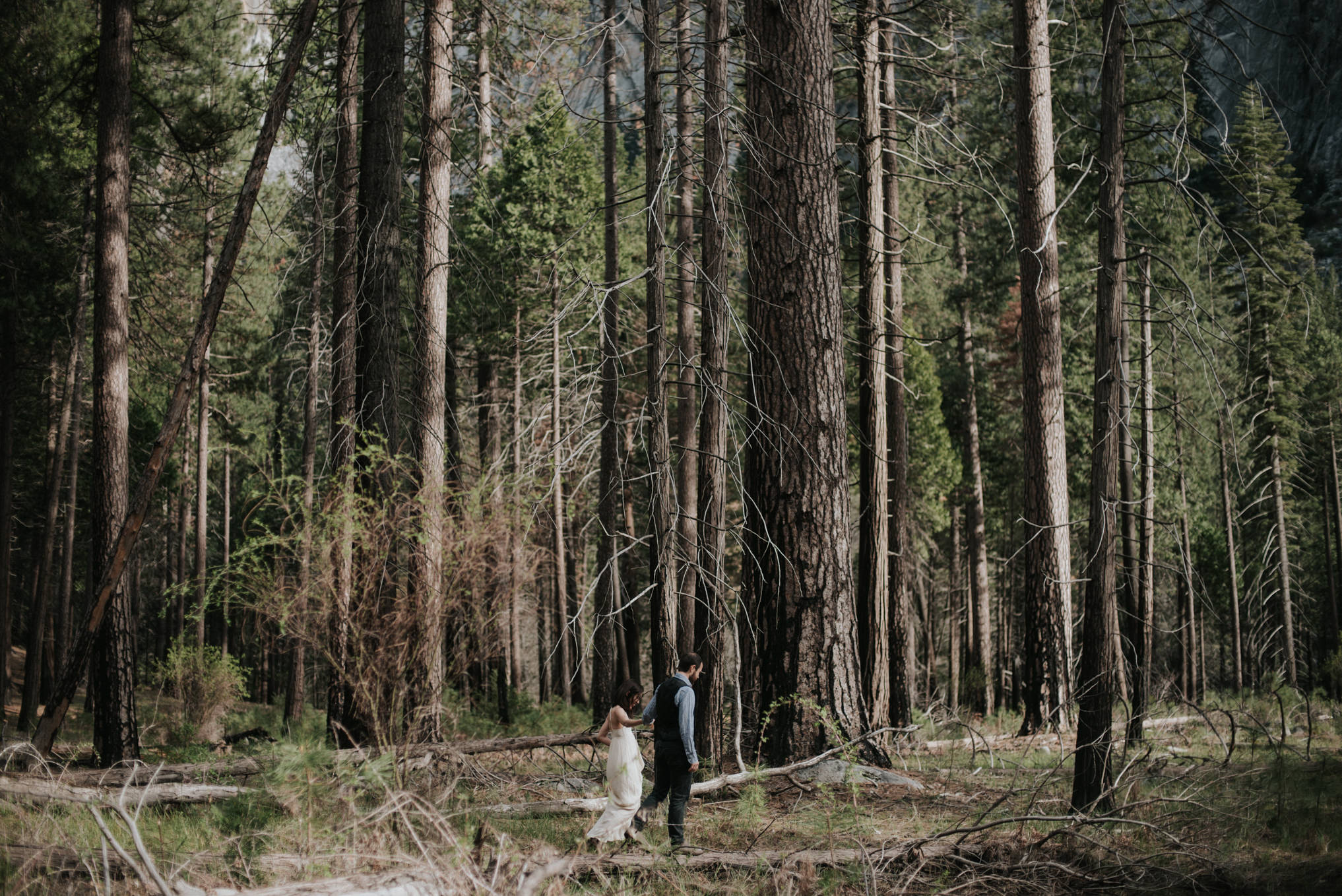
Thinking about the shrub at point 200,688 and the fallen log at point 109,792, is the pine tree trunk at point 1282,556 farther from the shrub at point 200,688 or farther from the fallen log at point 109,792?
the fallen log at point 109,792

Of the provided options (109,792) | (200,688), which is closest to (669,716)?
(109,792)

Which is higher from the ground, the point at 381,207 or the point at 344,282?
the point at 381,207

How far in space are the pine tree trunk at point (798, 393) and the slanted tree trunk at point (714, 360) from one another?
0.29 m

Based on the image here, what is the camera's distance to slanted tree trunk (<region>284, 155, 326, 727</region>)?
618 cm

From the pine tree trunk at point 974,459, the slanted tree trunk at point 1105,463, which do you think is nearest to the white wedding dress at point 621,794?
the slanted tree trunk at point 1105,463

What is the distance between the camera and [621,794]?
6.41m

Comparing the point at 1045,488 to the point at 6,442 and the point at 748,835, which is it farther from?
the point at 6,442

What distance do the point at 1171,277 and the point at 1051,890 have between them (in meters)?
16.9

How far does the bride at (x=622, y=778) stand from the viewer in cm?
634

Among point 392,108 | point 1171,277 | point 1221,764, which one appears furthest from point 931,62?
point 1221,764

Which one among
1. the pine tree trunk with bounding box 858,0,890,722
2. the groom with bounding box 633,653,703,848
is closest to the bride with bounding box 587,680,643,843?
the groom with bounding box 633,653,703,848

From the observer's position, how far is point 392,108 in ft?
33.4

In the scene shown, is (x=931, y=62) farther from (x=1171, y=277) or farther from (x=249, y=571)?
(x=249, y=571)

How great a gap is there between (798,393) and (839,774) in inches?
124
